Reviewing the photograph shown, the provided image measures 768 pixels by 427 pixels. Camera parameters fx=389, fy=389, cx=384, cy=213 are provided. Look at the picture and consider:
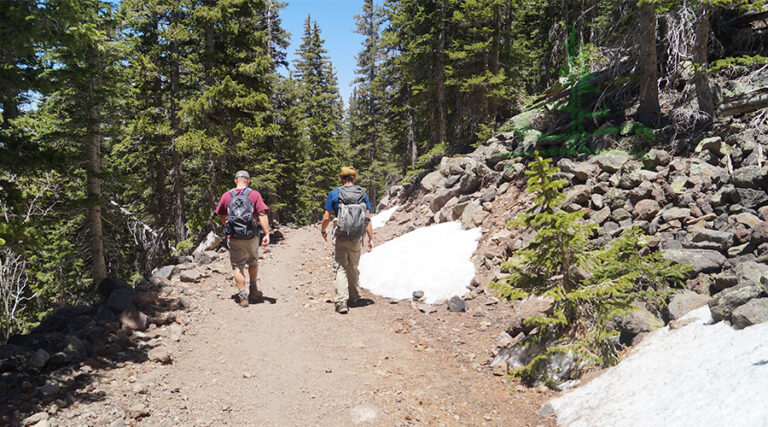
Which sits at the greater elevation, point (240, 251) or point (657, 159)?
point (657, 159)

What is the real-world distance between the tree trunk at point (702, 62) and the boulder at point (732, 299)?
622cm

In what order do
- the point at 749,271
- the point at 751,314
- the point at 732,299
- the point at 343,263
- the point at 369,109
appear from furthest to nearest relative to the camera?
the point at 369,109
the point at 343,263
the point at 749,271
the point at 732,299
the point at 751,314

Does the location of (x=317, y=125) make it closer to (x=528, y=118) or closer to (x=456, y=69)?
(x=456, y=69)

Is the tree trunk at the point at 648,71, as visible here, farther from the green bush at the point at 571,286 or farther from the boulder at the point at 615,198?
the green bush at the point at 571,286

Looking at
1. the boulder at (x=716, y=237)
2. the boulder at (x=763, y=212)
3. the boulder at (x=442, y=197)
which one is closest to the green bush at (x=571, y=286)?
the boulder at (x=716, y=237)

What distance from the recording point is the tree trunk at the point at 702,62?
27.5 ft

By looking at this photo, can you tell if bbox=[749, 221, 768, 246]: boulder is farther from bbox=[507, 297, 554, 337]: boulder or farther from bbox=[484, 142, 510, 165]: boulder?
bbox=[484, 142, 510, 165]: boulder

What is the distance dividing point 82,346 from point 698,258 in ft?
27.0

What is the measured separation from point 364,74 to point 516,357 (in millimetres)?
37741

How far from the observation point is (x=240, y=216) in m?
7.37

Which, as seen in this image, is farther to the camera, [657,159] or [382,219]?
[382,219]

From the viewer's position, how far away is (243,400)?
4414 mm

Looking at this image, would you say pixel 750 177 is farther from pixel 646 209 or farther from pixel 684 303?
pixel 684 303

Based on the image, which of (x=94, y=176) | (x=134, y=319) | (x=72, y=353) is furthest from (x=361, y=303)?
(x=94, y=176)
